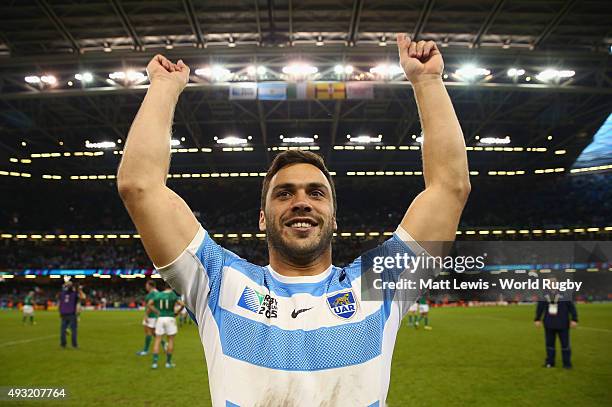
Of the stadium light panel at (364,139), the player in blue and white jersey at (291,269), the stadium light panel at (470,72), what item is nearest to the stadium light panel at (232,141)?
the stadium light panel at (364,139)

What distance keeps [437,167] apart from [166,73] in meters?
1.33

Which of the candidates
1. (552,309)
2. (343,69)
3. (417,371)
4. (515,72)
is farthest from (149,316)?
(515,72)

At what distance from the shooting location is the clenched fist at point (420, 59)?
7.08ft

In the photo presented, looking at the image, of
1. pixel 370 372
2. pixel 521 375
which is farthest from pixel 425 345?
pixel 370 372

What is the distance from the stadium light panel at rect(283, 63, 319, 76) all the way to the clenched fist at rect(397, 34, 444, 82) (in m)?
19.0

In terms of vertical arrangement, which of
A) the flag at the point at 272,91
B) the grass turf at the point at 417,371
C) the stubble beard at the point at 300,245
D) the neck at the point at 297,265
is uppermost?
the flag at the point at 272,91

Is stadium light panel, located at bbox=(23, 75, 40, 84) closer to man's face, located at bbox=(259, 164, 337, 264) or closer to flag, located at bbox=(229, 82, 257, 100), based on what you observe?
flag, located at bbox=(229, 82, 257, 100)

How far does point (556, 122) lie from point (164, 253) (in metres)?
33.7

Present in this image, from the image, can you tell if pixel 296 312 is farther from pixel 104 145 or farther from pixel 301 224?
pixel 104 145

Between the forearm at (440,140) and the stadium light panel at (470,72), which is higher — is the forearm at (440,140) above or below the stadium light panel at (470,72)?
below

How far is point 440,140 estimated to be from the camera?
79.7 inches

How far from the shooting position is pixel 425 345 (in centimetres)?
1515

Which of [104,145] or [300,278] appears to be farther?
[104,145]

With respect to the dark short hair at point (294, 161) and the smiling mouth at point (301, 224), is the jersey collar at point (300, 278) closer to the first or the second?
the smiling mouth at point (301, 224)
